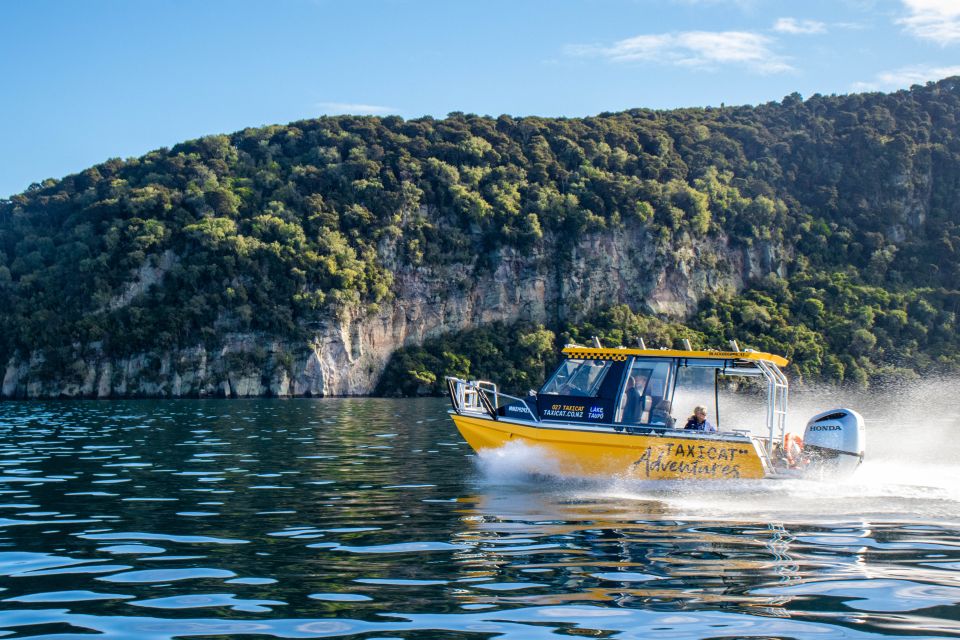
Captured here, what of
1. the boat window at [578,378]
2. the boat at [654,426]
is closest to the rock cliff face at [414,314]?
the boat window at [578,378]

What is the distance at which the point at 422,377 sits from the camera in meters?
94.2

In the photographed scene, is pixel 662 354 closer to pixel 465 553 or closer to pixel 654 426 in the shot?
pixel 654 426

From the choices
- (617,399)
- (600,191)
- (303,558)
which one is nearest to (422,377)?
(600,191)

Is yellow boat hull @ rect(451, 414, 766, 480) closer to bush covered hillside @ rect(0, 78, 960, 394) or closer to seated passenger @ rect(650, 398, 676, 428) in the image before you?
seated passenger @ rect(650, 398, 676, 428)

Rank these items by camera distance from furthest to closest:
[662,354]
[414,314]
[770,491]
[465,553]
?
[414,314]
[662,354]
[770,491]
[465,553]

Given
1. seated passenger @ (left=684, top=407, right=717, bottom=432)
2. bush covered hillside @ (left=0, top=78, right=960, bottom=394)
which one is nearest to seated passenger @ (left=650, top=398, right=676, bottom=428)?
seated passenger @ (left=684, top=407, right=717, bottom=432)

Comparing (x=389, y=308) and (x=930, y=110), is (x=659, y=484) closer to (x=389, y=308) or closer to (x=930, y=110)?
(x=389, y=308)

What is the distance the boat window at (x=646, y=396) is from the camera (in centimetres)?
1858

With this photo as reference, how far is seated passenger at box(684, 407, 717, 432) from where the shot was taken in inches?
723

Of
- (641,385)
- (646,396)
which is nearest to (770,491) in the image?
(646,396)

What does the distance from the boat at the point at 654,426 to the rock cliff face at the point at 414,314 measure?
74.0m

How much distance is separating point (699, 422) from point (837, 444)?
253cm

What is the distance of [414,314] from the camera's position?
340ft

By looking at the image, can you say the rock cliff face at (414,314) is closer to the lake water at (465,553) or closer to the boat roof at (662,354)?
the lake water at (465,553)
